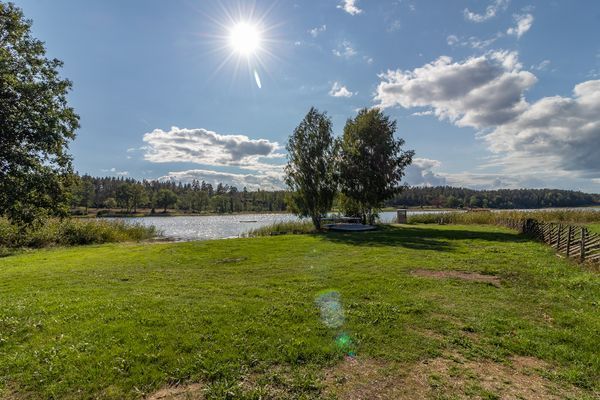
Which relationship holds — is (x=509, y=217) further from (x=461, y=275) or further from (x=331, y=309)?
(x=331, y=309)

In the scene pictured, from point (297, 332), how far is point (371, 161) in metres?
31.7

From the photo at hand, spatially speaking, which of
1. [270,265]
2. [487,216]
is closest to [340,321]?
[270,265]

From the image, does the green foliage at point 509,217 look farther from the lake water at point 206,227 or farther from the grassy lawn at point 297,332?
the grassy lawn at point 297,332

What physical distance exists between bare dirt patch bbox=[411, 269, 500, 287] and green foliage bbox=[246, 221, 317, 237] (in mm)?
20941

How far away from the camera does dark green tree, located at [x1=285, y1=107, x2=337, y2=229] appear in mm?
33781

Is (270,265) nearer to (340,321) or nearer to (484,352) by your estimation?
(340,321)

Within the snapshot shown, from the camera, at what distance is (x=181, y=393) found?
4816mm

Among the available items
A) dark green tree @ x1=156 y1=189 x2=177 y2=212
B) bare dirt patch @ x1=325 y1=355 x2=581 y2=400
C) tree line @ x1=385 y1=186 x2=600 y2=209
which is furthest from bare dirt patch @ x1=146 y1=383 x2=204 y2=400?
tree line @ x1=385 y1=186 x2=600 y2=209

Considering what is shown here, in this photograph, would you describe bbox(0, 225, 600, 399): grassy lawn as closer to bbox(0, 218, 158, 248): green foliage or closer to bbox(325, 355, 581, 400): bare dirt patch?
bbox(325, 355, 581, 400): bare dirt patch

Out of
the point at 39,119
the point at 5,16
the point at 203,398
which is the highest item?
the point at 5,16

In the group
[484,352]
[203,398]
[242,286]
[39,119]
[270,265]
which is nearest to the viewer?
[203,398]

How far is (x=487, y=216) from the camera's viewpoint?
132 ft

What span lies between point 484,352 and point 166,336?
5.79 metres

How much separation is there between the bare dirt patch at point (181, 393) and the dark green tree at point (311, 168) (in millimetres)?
28867
